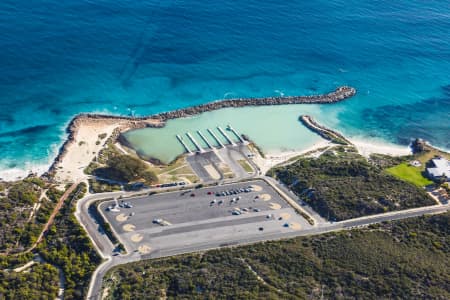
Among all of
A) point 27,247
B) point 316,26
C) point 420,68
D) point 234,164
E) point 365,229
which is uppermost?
point 316,26

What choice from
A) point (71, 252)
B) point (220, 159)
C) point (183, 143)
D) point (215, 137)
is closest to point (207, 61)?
point (215, 137)

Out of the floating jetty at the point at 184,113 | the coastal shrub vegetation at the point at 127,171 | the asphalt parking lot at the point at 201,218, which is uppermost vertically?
the floating jetty at the point at 184,113

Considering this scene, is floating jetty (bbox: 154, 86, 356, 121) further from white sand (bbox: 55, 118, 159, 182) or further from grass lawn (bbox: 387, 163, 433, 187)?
grass lawn (bbox: 387, 163, 433, 187)

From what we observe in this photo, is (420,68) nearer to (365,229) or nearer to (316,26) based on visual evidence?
(316,26)

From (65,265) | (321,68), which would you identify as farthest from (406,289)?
(321,68)

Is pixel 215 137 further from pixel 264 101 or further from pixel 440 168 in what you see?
pixel 440 168

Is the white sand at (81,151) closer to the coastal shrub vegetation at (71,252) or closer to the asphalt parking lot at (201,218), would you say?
the coastal shrub vegetation at (71,252)

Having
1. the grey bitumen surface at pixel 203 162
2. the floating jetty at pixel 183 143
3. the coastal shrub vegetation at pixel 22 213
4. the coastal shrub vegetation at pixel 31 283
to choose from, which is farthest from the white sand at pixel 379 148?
the coastal shrub vegetation at pixel 31 283
